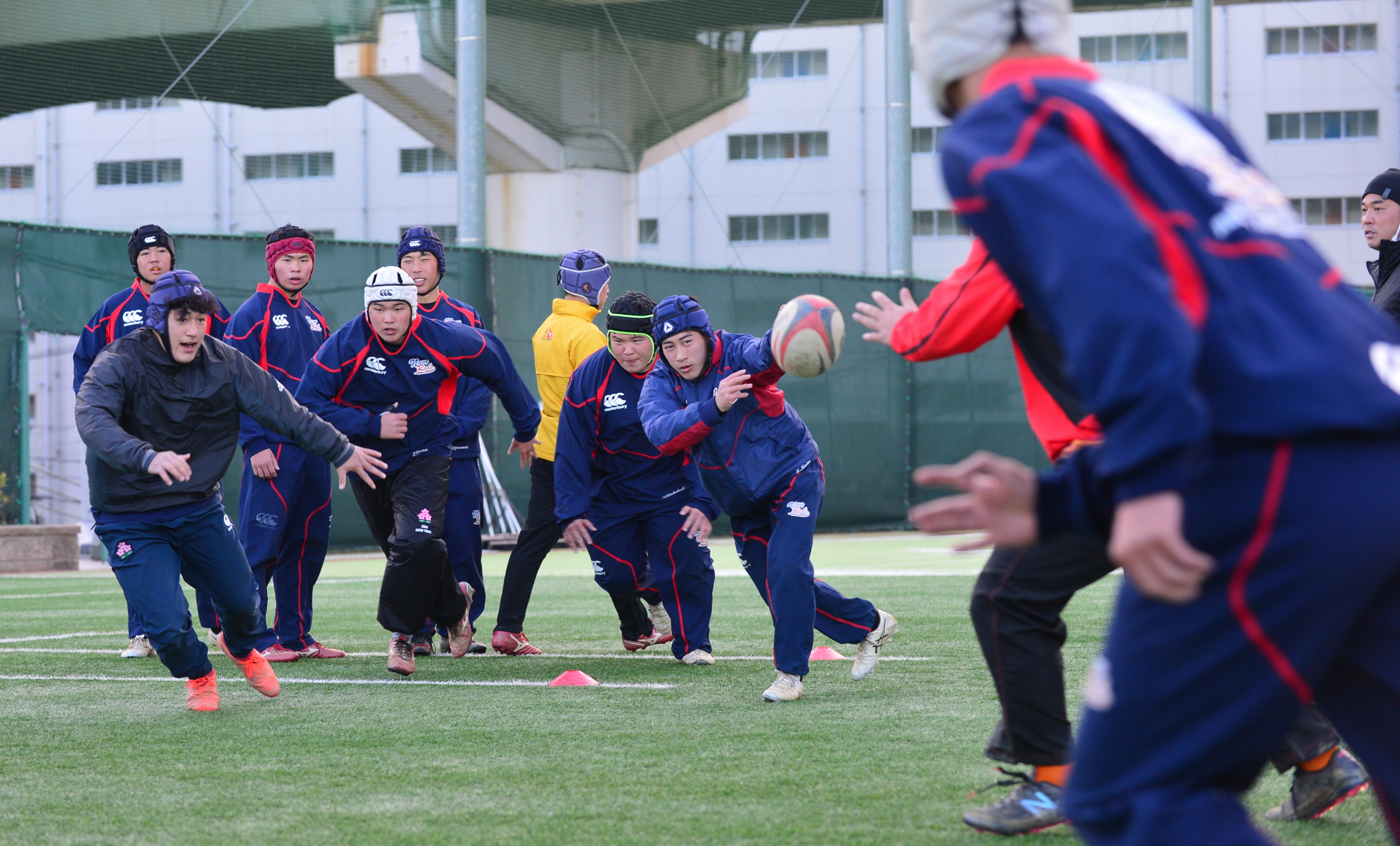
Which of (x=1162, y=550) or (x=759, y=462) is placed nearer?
(x=1162, y=550)

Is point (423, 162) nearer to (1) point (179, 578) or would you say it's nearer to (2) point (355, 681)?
(2) point (355, 681)

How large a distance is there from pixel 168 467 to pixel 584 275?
360 centimetres

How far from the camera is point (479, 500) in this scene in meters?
8.02

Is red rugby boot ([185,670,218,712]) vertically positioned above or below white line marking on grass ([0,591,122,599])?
above

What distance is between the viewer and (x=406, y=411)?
7.43m

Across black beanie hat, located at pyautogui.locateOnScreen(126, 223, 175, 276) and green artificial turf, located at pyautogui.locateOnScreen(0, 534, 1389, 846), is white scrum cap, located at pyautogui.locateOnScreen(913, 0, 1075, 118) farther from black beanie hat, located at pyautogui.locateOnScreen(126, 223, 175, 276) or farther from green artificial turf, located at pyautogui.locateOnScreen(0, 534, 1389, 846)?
black beanie hat, located at pyautogui.locateOnScreen(126, 223, 175, 276)

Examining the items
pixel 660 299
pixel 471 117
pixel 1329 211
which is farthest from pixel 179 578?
pixel 1329 211

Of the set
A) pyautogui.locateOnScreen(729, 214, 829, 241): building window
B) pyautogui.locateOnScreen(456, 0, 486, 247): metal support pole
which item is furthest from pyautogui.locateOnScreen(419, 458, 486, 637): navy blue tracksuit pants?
pyautogui.locateOnScreen(729, 214, 829, 241): building window

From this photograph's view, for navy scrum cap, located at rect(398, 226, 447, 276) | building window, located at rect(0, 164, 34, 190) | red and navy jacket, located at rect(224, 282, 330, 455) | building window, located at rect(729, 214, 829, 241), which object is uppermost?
building window, located at rect(0, 164, 34, 190)

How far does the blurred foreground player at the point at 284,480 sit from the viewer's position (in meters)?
7.59

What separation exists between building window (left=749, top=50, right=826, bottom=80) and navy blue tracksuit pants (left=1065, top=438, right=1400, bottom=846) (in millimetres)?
44612

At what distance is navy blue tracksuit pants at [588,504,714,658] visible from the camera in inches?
281

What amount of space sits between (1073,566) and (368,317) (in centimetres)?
467

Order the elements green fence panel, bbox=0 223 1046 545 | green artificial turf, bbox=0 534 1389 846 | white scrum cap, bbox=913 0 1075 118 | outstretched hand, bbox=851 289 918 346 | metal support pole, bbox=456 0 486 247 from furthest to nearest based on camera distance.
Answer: metal support pole, bbox=456 0 486 247 < green fence panel, bbox=0 223 1046 545 < green artificial turf, bbox=0 534 1389 846 < outstretched hand, bbox=851 289 918 346 < white scrum cap, bbox=913 0 1075 118
